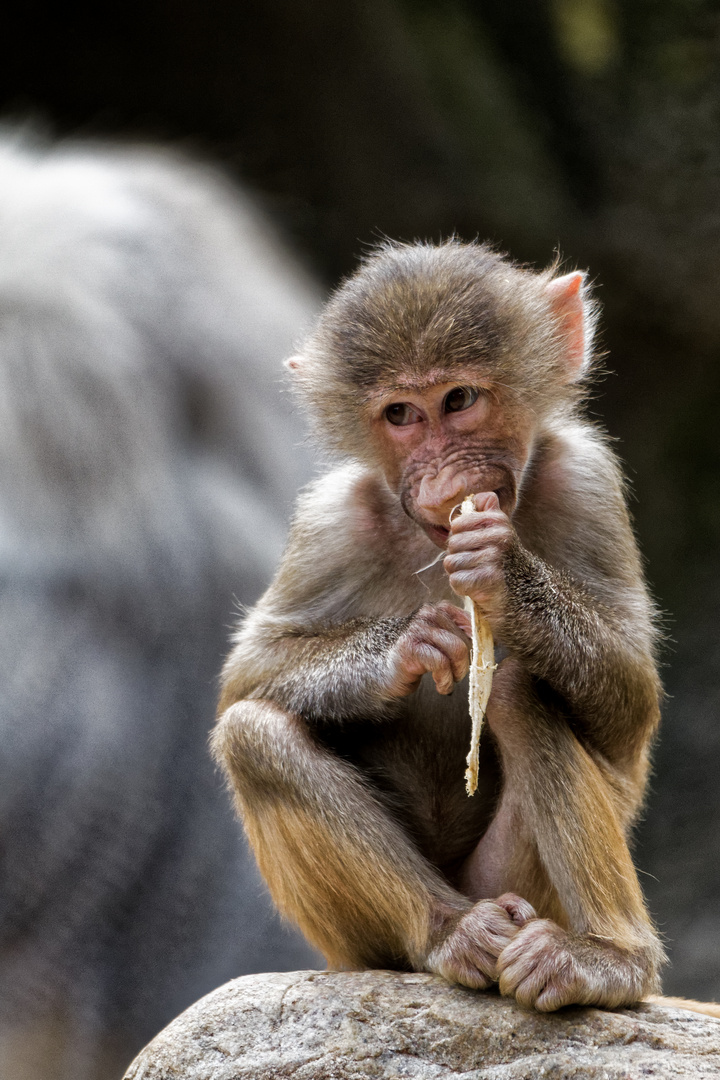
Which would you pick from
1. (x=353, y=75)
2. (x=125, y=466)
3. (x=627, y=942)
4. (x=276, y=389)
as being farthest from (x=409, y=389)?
(x=353, y=75)

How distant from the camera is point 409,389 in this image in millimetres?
2723

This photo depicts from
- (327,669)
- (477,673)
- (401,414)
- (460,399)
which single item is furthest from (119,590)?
(477,673)

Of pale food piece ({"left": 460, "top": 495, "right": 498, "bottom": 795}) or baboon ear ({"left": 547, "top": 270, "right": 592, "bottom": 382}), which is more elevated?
baboon ear ({"left": 547, "top": 270, "right": 592, "bottom": 382})

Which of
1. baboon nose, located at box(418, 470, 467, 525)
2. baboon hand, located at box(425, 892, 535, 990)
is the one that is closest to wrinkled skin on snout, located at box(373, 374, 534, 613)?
baboon nose, located at box(418, 470, 467, 525)

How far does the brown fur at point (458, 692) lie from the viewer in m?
2.50

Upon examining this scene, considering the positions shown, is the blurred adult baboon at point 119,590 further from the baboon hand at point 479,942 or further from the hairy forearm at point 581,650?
the hairy forearm at point 581,650

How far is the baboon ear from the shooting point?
119 inches

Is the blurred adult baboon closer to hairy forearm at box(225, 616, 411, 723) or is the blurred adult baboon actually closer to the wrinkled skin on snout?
hairy forearm at box(225, 616, 411, 723)

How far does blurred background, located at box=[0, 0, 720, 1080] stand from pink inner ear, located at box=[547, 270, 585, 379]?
96cm

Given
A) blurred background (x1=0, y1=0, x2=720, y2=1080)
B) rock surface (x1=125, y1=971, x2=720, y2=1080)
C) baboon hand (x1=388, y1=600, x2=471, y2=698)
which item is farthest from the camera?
→ blurred background (x1=0, y1=0, x2=720, y2=1080)

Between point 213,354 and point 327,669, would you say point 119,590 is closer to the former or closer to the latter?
point 213,354

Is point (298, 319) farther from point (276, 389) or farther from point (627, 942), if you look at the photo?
point (627, 942)

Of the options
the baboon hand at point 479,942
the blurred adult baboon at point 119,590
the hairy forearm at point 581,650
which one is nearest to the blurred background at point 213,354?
the blurred adult baboon at point 119,590

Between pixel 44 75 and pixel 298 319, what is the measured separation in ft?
9.49
